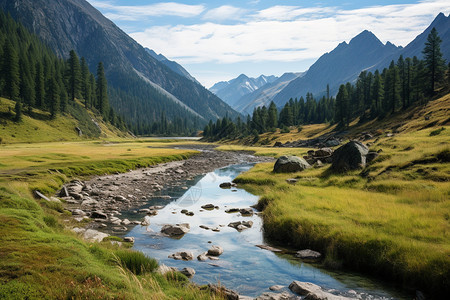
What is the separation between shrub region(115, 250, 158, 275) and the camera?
9805 mm

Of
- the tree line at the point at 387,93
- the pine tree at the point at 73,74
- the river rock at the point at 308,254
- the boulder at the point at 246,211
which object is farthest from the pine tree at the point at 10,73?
the river rock at the point at 308,254

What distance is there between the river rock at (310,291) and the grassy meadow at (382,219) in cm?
261

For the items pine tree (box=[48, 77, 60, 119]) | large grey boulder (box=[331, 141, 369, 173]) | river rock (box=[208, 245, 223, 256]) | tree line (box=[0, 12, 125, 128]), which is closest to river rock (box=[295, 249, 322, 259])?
river rock (box=[208, 245, 223, 256])

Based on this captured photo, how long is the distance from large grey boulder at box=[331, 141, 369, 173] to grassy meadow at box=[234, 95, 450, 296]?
1227 mm

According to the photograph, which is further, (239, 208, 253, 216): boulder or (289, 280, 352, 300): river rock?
(239, 208, 253, 216): boulder

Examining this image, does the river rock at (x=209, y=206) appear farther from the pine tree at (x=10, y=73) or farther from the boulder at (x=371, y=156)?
the pine tree at (x=10, y=73)

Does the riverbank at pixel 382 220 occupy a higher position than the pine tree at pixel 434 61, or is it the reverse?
the pine tree at pixel 434 61

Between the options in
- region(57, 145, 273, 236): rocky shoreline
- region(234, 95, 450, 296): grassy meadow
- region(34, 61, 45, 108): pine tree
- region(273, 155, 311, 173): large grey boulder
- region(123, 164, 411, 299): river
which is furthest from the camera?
region(34, 61, 45, 108): pine tree

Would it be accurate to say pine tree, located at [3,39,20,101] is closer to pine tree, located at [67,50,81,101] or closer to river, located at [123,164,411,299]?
pine tree, located at [67,50,81,101]

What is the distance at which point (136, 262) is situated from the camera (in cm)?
1012

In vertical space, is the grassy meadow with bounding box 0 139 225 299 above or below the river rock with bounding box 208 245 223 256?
above

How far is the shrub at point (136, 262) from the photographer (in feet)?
32.2

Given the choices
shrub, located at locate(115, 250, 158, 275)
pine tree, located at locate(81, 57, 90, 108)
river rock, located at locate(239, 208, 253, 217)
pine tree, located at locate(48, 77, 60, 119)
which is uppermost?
pine tree, located at locate(81, 57, 90, 108)

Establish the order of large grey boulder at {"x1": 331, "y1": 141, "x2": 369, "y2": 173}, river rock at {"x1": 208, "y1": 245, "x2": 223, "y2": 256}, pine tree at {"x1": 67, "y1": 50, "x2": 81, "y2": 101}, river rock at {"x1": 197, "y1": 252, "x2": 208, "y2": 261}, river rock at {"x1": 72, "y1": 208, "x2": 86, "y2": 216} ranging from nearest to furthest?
river rock at {"x1": 197, "y1": 252, "x2": 208, "y2": 261} → river rock at {"x1": 208, "y1": 245, "x2": 223, "y2": 256} → river rock at {"x1": 72, "y1": 208, "x2": 86, "y2": 216} → large grey boulder at {"x1": 331, "y1": 141, "x2": 369, "y2": 173} → pine tree at {"x1": 67, "y1": 50, "x2": 81, "y2": 101}
